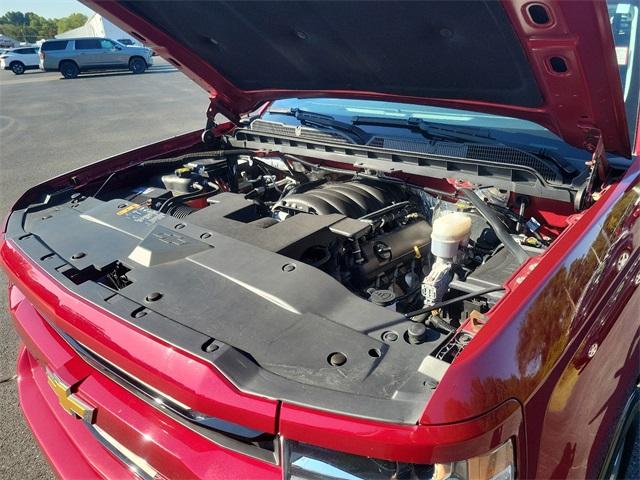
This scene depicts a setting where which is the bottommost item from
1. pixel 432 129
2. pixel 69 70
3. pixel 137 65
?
pixel 137 65

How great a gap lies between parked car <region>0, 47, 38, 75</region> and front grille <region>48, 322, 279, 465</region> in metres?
28.6

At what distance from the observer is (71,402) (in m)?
1.55

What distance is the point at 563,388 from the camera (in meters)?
1.25

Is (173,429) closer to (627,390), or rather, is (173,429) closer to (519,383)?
(519,383)

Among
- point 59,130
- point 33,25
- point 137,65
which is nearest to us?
point 59,130

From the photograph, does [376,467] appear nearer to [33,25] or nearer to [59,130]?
[59,130]

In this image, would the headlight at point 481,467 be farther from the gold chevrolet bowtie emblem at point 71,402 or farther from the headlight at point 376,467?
the gold chevrolet bowtie emblem at point 71,402

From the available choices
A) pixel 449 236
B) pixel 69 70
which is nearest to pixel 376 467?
pixel 449 236

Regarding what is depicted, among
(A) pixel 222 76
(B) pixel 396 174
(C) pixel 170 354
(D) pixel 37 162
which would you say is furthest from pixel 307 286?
(D) pixel 37 162

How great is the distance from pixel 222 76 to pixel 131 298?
174 centimetres

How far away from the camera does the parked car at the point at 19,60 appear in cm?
2458

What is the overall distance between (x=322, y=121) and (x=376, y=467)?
204 centimetres

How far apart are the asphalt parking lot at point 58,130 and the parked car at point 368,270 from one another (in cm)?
65

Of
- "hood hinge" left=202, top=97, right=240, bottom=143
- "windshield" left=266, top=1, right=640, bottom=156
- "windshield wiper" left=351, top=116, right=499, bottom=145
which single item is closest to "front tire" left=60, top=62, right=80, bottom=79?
"hood hinge" left=202, top=97, right=240, bottom=143
